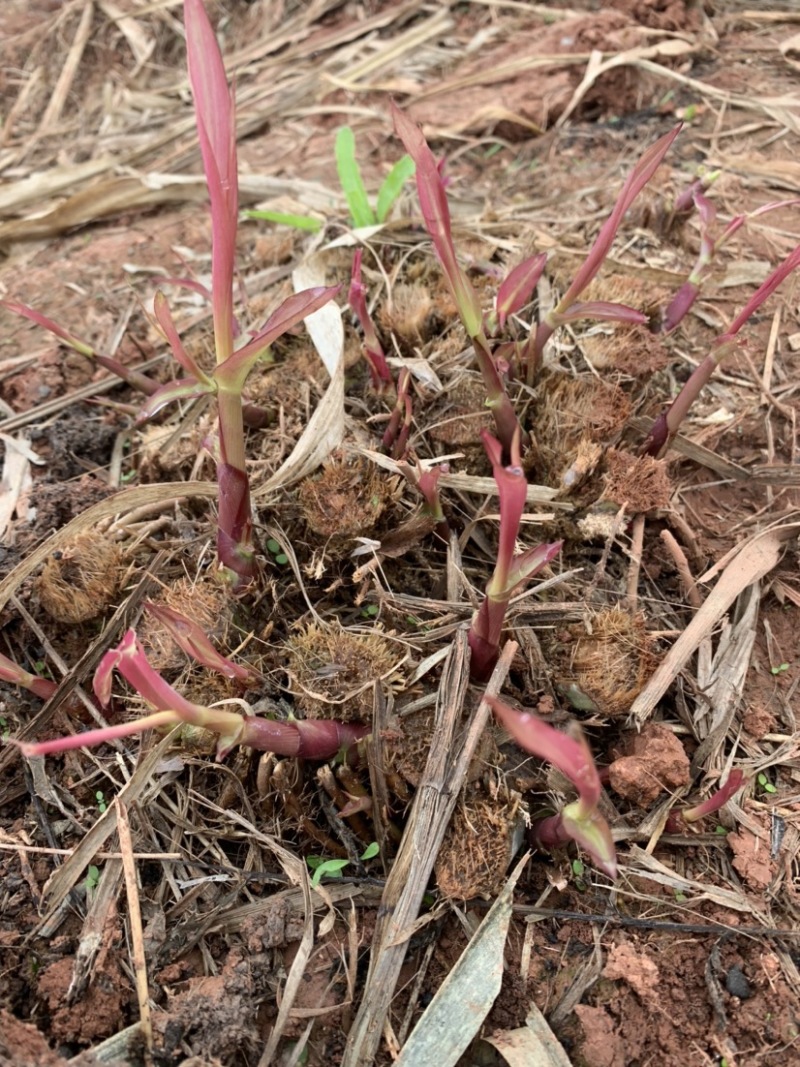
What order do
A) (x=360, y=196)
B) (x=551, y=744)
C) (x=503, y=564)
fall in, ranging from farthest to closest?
(x=360, y=196) → (x=503, y=564) → (x=551, y=744)

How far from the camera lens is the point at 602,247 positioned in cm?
169

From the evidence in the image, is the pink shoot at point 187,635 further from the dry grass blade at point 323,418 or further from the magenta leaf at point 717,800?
the magenta leaf at point 717,800

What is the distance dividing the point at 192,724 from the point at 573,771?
2.09ft

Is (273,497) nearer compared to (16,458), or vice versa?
(273,497)

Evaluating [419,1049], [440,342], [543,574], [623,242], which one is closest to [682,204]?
[623,242]

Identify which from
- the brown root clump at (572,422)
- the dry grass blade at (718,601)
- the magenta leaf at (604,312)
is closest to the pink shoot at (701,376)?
the brown root clump at (572,422)

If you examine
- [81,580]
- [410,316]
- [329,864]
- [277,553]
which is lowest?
[329,864]

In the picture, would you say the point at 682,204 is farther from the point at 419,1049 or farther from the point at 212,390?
the point at 419,1049

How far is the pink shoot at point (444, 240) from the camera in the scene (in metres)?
1.49

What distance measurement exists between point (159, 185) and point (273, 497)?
1.96m

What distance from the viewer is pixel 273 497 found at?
186cm

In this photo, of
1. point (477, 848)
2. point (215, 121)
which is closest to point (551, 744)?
point (477, 848)

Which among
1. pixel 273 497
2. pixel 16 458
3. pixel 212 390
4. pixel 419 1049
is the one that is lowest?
pixel 419 1049

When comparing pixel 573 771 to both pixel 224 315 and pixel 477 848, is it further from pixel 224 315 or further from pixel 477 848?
pixel 224 315
